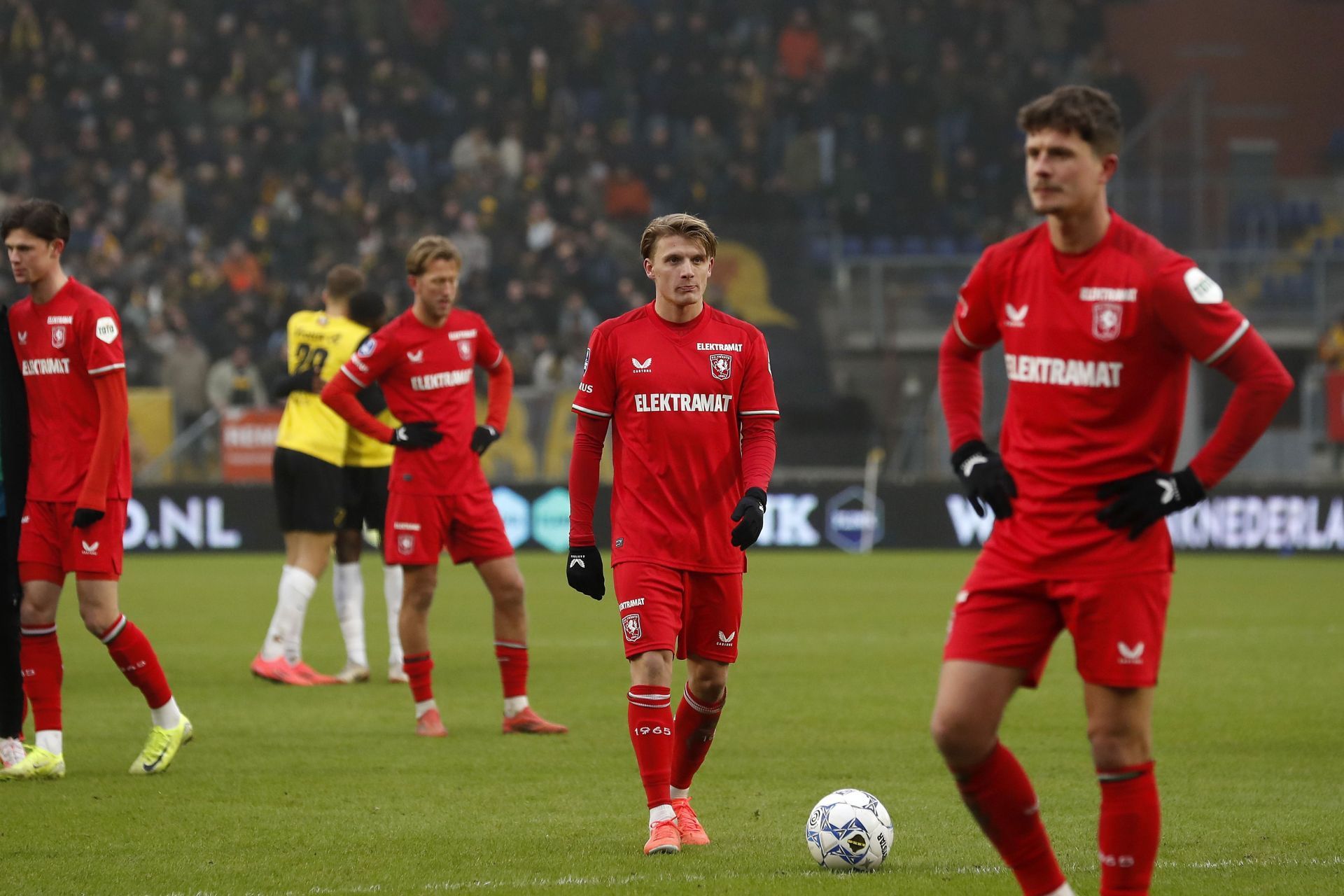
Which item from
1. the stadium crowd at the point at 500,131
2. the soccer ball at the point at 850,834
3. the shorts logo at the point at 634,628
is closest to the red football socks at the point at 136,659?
the shorts logo at the point at 634,628

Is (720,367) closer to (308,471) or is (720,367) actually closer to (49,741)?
(49,741)

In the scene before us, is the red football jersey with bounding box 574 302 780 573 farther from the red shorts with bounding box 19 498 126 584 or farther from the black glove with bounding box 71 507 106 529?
the red shorts with bounding box 19 498 126 584

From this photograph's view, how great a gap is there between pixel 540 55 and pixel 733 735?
2116 cm

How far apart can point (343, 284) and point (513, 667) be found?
3.29 m

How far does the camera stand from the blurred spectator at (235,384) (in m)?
21.5

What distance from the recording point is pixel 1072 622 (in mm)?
4340

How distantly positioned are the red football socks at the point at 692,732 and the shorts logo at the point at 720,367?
1.12 metres

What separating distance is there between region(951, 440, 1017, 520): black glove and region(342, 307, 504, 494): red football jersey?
4.41 m

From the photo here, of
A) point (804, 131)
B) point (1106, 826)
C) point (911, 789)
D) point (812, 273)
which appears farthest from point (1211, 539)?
point (1106, 826)

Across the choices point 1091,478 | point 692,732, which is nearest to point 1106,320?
point 1091,478

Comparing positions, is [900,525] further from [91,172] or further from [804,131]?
[91,172]

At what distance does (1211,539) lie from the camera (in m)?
20.7

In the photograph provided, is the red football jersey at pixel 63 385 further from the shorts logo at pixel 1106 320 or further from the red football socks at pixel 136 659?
the shorts logo at pixel 1106 320

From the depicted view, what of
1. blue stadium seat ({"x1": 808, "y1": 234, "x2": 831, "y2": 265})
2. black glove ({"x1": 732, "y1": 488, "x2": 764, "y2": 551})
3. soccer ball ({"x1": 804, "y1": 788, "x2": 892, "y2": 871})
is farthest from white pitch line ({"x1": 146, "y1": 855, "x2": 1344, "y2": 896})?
blue stadium seat ({"x1": 808, "y1": 234, "x2": 831, "y2": 265})
